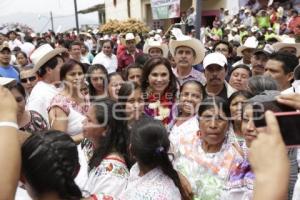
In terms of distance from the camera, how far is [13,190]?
1524 mm

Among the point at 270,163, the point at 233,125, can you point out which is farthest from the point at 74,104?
the point at 270,163

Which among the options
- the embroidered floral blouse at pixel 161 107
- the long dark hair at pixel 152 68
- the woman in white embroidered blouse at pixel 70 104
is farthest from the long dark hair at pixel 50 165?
the long dark hair at pixel 152 68

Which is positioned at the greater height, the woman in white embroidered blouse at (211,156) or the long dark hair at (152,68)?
the long dark hair at (152,68)

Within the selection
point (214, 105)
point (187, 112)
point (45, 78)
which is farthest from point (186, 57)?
point (214, 105)

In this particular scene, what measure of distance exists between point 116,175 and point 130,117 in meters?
0.98

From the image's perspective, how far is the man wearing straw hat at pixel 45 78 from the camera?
13.2 feet

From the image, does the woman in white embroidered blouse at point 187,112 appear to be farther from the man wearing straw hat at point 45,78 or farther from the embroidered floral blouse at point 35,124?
the man wearing straw hat at point 45,78

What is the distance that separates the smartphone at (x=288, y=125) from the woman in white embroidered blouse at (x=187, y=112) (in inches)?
74.5

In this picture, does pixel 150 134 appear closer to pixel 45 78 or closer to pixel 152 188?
pixel 152 188

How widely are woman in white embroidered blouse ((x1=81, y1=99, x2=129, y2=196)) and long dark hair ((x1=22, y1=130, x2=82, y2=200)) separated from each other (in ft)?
1.68

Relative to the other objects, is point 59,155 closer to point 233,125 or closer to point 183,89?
point 233,125

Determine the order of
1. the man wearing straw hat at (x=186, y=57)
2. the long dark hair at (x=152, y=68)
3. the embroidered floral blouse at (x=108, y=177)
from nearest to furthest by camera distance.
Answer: the embroidered floral blouse at (x=108, y=177) < the long dark hair at (x=152, y=68) < the man wearing straw hat at (x=186, y=57)

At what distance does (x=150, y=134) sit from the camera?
7.65 ft

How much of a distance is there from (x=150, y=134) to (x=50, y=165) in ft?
2.48
